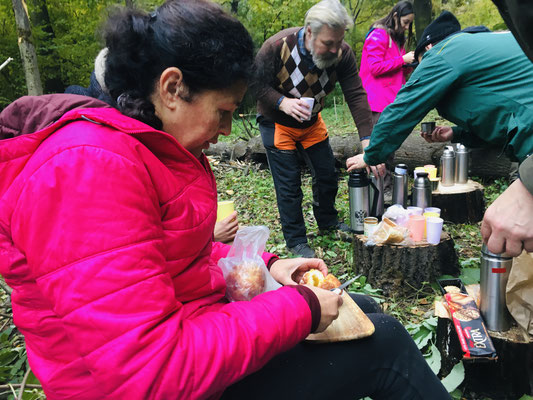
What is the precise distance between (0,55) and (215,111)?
593 inches

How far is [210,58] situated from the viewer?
122 cm

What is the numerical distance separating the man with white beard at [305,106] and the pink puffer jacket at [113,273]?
249cm

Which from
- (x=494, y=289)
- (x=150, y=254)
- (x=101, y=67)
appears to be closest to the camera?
(x=150, y=254)

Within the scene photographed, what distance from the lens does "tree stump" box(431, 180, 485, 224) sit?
449 centimetres

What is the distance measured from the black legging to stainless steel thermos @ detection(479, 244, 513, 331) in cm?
83

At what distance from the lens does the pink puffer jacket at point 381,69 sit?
199 inches

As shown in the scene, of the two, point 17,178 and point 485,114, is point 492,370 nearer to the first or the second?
point 485,114

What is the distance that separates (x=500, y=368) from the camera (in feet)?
7.09

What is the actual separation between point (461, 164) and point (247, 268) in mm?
3862

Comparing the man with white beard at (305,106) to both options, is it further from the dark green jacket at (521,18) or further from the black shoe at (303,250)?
the dark green jacket at (521,18)

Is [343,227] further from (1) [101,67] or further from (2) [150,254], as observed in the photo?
(2) [150,254]

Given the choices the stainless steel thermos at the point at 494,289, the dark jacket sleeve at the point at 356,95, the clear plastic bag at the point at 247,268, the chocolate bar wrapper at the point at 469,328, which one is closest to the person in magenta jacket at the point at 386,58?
the dark jacket sleeve at the point at 356,95

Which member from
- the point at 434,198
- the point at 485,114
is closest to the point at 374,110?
the point at 434,198

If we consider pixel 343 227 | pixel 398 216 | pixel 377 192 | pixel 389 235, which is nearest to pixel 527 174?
pixel 389 235
